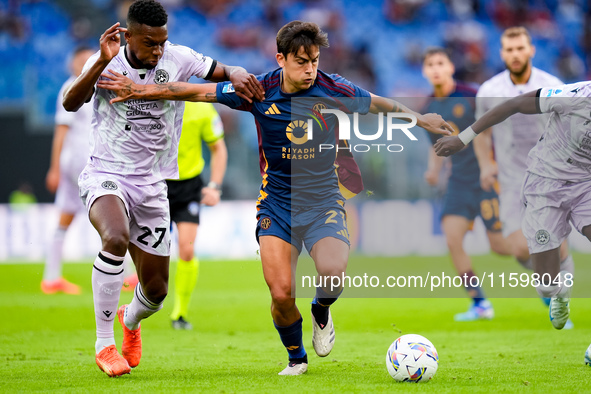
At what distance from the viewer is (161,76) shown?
18.7 ft

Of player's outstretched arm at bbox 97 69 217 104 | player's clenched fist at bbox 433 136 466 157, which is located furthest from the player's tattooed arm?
player's clenched fist at bbox 433 136 466 157

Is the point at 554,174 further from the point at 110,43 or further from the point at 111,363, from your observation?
the point at 111,363

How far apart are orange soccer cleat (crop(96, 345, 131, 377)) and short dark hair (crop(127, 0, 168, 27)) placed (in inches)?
89.9

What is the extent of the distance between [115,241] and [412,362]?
2.13 metres

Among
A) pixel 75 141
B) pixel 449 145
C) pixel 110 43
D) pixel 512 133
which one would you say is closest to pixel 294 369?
pixel 449 145

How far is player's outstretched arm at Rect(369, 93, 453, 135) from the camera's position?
558cm

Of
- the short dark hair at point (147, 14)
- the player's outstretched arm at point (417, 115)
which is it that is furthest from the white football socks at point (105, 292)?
the player's outstretched arm at point (417, 115)

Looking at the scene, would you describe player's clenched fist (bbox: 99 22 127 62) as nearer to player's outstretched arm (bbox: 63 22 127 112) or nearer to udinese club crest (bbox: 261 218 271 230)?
player's outstretched arm (bbox: 63 22 127 112)

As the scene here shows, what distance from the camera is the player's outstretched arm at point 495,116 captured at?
5.81m

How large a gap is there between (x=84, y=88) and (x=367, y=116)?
216 centimetres

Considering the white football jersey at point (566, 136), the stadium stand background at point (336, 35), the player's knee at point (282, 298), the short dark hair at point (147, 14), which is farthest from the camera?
the stadium stand background at point (336, 35)

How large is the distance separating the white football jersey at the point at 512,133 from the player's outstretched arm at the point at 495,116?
201 centimetres

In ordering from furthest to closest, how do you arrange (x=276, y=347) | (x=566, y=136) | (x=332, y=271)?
(x=276, y=347)
(x=566, y=136)
(x=332, y=271)

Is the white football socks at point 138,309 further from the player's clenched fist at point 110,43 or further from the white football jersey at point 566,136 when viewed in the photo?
the white football jersey at point 566,136
